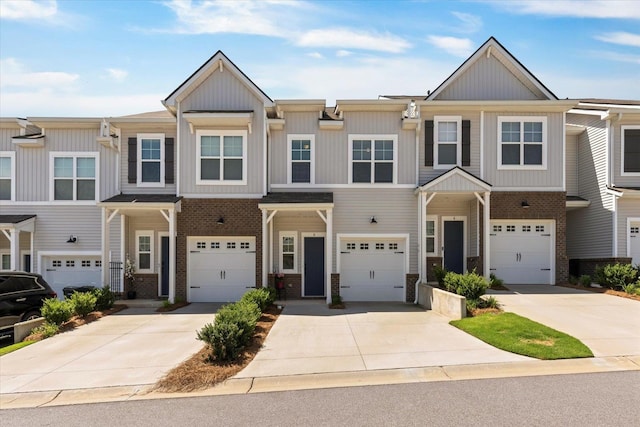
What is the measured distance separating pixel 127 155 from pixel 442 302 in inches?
513

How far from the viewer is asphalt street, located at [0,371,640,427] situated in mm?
6695

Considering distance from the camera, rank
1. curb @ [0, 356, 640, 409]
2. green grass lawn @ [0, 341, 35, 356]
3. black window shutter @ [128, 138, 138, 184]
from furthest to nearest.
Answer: black window shutter @ [128, 138, 138, 184], green grass lawn @ [0, 341, 35, 356], curb @ [0, 356, 640, 409]

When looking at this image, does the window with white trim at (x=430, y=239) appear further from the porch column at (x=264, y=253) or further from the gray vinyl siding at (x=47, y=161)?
the gray vinyl siding at (x=47, y=161)

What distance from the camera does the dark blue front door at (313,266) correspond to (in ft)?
65.4

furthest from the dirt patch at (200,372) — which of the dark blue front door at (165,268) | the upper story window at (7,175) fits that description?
the upper story window at (7,175)

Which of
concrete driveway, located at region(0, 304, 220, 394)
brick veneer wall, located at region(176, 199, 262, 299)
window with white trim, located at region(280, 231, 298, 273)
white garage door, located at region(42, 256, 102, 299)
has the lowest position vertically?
concrete driveway, located at region(0, 304, 220, 394)

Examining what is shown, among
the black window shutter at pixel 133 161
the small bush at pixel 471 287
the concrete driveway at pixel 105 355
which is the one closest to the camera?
the concrete driveway at pixel 105 355

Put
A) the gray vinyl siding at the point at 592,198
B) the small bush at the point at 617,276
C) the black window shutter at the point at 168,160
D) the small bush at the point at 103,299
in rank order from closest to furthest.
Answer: the small bush at the point at 103,299 < the small bush at the point at 617,276 < the black window shutter at the point at 168,160 < the gray vinyl siding at the point at 592,198

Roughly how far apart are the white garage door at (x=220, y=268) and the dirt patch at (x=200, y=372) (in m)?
8.25

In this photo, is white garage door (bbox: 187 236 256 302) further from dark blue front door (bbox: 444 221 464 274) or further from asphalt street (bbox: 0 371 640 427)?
asphalt street (bbox: 0 371 640 427)

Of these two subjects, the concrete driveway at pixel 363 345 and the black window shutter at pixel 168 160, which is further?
the black window shutter at pixel 168 160

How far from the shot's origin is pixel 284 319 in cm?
1510

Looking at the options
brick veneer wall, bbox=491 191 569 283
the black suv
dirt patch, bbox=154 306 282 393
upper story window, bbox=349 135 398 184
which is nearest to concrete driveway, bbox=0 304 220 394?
dirt patch, bbox=154 306 282 393

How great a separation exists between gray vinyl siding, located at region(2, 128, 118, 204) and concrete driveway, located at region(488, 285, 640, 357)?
15053 mm
